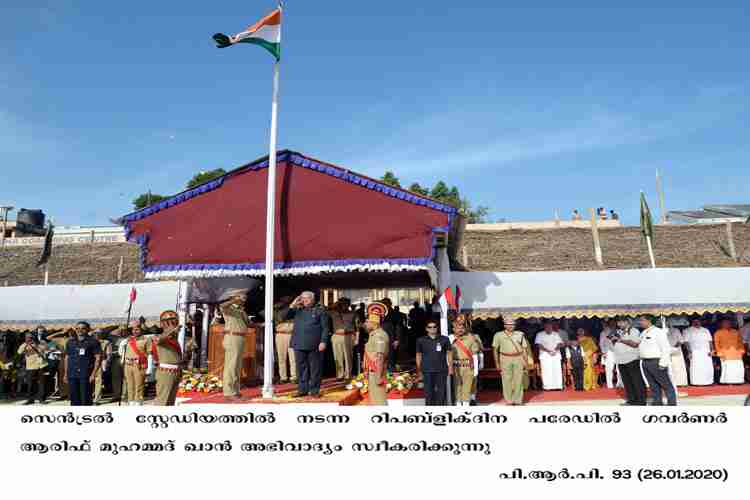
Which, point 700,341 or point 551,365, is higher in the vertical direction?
point 700,341

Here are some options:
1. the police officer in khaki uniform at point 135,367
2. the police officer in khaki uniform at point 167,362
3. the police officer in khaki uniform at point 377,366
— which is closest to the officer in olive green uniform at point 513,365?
the police officer in khaki uniform at point 377,366

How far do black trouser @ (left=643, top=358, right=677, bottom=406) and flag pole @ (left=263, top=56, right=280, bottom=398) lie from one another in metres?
6.57

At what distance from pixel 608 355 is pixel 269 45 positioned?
33.8 feet

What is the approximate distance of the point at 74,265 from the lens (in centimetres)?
2252

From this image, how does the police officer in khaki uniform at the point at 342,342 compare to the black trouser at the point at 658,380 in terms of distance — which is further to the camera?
the police officer in khaki uniform at the point at 342,342

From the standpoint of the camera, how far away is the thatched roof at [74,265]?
21078 millimetres

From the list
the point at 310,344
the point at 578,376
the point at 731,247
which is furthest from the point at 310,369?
the point at 731,247

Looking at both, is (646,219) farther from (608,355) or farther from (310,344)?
(310,344)

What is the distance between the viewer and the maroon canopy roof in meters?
9.55

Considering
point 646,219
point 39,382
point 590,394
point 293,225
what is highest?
point 646,219

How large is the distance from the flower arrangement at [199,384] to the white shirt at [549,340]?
7.53 meters

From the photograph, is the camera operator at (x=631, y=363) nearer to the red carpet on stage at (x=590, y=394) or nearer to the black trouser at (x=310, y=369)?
the red carpet on stage at (x=590, y=394)

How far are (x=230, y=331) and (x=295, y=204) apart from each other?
9.07ft
